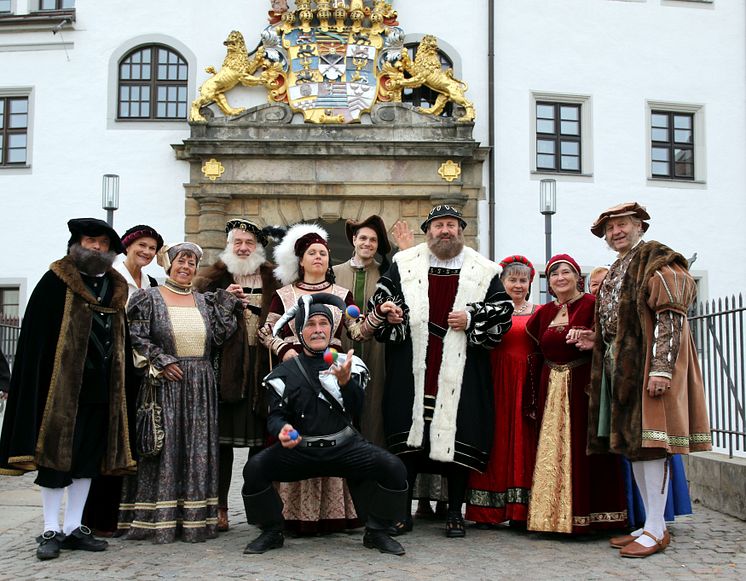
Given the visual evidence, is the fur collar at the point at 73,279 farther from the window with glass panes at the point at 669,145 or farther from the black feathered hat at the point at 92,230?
the window with glass panes at the point at 669,145

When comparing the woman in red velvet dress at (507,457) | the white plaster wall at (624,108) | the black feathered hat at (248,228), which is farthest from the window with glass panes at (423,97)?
the woman in red velvet dress at (507,457)

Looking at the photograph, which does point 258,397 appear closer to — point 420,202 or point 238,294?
point 238,294

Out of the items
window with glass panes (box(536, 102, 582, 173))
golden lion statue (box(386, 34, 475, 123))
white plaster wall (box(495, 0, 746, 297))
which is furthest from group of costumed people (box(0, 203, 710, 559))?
window with glass panes (box(536, 102, 582, 173))

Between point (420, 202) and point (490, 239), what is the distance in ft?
4.43

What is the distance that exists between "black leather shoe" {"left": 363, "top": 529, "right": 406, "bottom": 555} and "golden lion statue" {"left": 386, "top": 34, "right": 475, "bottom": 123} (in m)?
11.3

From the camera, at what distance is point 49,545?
568cm

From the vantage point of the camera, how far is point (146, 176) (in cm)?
1644

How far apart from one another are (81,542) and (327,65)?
38.0 ft

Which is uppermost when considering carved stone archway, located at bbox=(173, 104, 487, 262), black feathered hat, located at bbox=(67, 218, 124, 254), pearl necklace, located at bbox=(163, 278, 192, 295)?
carved stone archway, located at bbox=(173, 104, 487, 262)

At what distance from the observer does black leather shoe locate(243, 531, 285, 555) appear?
223 inches

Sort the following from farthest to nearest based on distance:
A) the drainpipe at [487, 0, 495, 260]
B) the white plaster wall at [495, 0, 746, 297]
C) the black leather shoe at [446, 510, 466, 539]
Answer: the white plaster wall at [495, 0, 746, 297] → the drainpipe at [487, 0, 495, 260] → the black leather shoe at [446, 510, 466, 539]

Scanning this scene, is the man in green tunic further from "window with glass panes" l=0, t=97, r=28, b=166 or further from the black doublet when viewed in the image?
"window with glass panes" l=0, t=97, r=28, b=166

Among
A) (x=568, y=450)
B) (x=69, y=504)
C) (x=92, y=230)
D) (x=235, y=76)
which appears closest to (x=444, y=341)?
(x=568, y=450)

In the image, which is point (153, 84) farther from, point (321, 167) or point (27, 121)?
point (321, 167)
